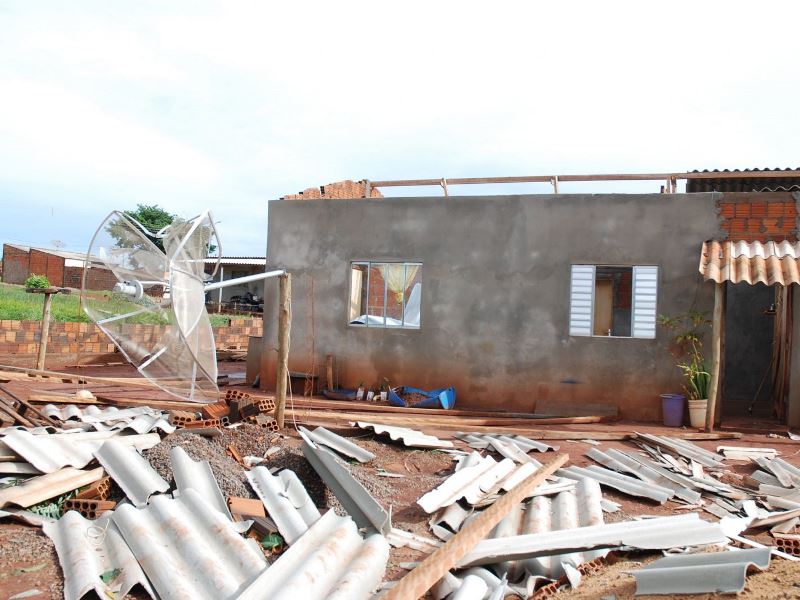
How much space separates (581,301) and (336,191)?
5090 mm

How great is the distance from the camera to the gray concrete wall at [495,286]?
427 inches

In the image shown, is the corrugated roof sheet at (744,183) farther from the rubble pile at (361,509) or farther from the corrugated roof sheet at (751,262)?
the rubble pile at (361,509)

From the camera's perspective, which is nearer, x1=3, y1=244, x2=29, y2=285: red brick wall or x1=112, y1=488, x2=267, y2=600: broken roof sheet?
x1=112, y1=488, x2=267, y2=600: broken roof sheet

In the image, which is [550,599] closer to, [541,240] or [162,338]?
[162,338]

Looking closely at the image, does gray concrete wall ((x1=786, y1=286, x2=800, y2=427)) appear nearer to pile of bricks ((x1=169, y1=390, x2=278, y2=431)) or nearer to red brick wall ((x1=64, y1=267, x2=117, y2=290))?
pile of bricks ((x1=169, y1=390, x2=278, y2=431))

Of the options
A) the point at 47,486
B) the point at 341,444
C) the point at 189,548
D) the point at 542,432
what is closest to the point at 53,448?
the point at 47,486

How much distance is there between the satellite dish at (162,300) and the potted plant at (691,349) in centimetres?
677

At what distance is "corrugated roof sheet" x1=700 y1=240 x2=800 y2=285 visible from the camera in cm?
931

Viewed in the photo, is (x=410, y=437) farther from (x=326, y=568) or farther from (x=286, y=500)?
(x=326, y=568)

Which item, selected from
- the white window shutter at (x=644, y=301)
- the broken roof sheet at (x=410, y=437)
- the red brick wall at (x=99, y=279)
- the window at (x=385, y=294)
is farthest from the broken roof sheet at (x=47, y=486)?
the white window shutter at (x=644, y=301)

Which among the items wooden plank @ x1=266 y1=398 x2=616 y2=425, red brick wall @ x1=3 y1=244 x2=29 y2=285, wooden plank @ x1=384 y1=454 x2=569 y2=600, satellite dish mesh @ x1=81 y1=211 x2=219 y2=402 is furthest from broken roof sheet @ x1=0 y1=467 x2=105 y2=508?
red brick wall @ x1=3 y1=244 x2=29 y2=285

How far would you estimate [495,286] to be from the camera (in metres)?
11.5

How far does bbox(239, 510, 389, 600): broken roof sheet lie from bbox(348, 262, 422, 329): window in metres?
7.82

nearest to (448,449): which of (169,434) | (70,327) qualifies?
(169,434)
